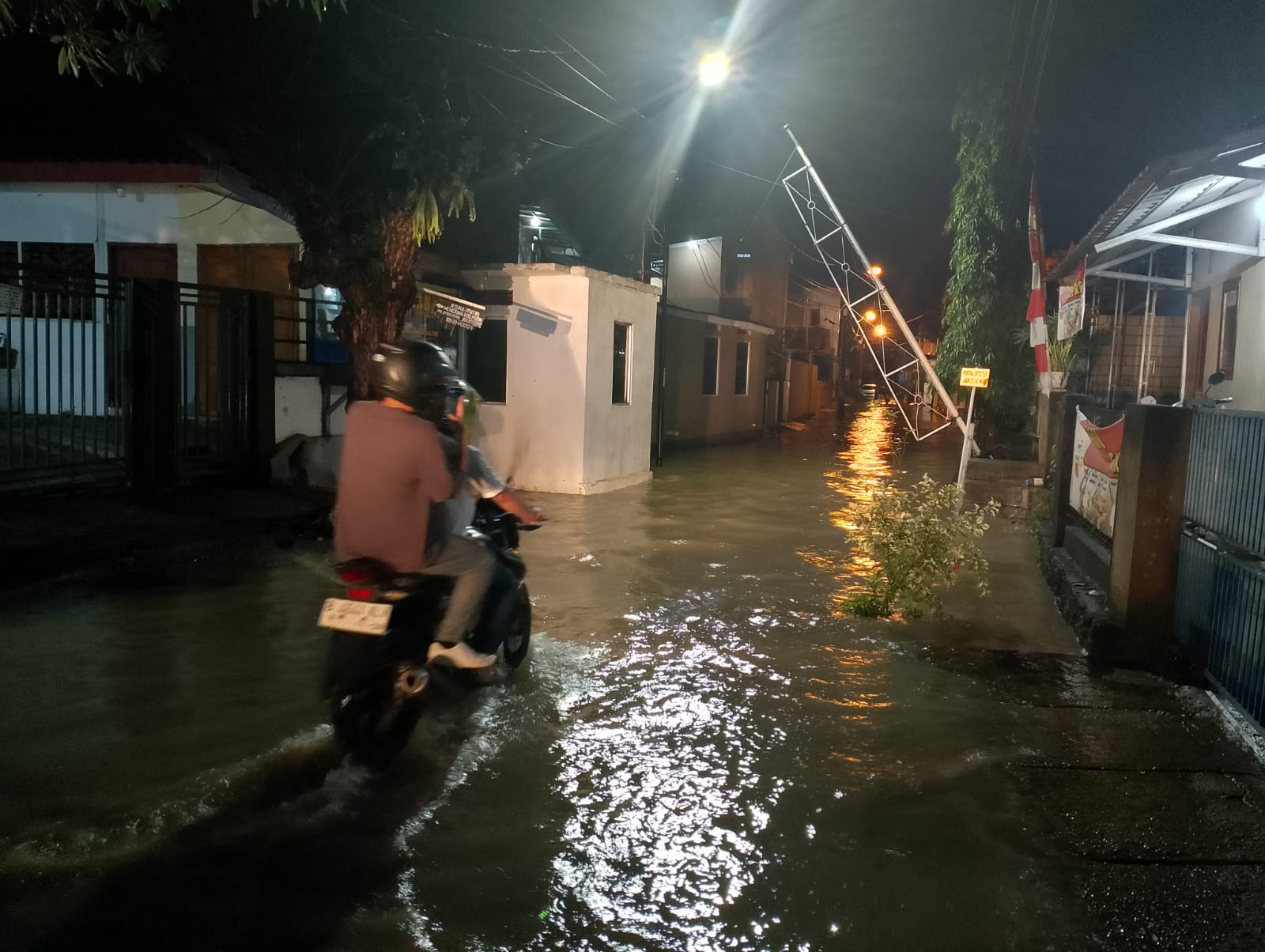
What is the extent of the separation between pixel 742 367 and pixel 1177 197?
60.6 feet

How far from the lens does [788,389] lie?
125 feet

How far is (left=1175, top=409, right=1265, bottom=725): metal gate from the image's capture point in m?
5.21

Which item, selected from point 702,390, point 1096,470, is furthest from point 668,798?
point 702,390

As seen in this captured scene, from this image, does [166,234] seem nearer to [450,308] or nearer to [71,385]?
[450,308]

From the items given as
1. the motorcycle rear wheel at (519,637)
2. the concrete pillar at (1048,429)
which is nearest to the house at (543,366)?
the concrete pillar at (1048,429)

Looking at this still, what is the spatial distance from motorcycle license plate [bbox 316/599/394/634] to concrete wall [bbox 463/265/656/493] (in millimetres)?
9637

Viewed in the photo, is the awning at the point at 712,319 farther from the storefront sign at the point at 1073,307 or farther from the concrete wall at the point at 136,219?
the storefront sign at the point at 1073,307

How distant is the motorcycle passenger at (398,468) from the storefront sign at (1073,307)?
34.3 feet

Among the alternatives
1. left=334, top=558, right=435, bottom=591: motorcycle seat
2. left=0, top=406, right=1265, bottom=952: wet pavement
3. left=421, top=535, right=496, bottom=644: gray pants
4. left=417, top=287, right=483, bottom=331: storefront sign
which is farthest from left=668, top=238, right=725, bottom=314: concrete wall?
left=334, top=558, right=435, bottom=591: motorcycle seat

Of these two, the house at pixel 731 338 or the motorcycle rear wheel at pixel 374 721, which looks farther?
the house at pixel 731 338

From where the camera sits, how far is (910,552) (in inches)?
299

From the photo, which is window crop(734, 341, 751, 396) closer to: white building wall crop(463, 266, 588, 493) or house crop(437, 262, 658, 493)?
house crop(437, 262, 658, 493)

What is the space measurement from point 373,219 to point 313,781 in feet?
22.8

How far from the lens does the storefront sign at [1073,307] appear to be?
12859 millimetres
